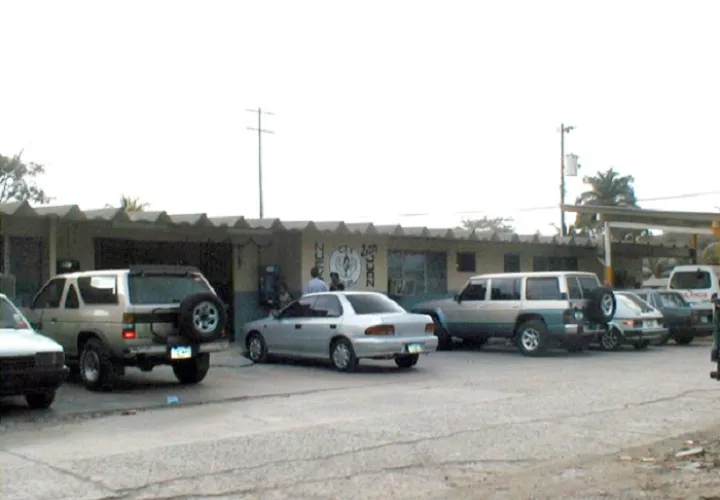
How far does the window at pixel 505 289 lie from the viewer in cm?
2009

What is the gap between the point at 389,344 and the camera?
15.5 metres

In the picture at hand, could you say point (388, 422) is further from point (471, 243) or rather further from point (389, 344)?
point (471, 243)

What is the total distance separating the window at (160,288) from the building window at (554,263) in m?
19.3

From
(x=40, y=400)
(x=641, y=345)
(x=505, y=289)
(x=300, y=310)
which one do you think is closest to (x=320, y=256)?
(x=505, y=289)

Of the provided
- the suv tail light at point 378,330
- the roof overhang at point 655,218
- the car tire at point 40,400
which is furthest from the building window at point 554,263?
the car tire at point 40,400

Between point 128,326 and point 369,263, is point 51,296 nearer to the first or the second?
point 128,326

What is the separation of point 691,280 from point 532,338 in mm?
8678

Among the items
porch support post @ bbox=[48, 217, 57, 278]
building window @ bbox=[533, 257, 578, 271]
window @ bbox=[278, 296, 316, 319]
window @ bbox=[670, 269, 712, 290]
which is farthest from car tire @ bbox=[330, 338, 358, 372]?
building window @ bbox=[533, 257, 578, 271]

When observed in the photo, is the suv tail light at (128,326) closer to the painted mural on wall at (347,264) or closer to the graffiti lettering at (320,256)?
the graffiti lettering at (320,256)

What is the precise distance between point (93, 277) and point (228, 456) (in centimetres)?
617

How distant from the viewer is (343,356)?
16031 millimetres

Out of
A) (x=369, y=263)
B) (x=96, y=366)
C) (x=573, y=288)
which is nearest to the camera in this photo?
(x=96, y=366)

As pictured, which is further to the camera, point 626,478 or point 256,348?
point 256,348

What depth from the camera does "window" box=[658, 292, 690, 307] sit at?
23422 millimetres
